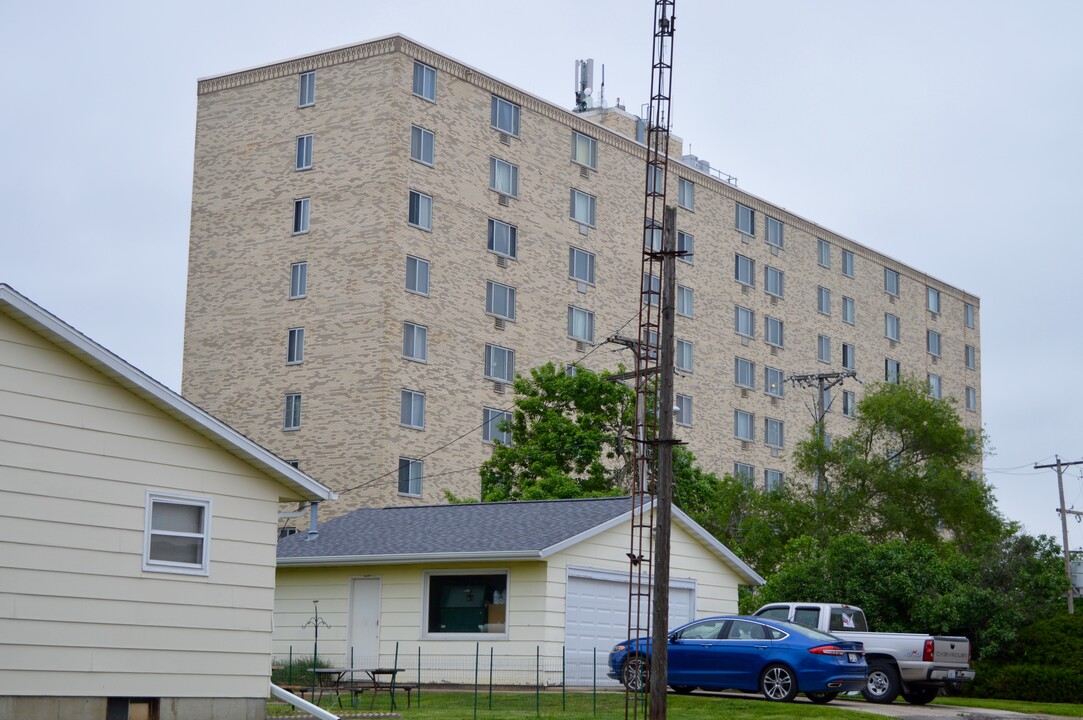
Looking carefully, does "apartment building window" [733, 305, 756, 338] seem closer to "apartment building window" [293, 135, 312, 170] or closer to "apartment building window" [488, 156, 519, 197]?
"apartment building window" [488, 156, 519, 197]

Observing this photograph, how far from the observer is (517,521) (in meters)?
32.6

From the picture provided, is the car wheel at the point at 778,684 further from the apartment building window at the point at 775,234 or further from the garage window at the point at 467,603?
the apartment building window at the point at 775,234

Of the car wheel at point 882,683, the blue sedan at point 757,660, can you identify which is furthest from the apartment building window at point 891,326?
Answer: the blue sedan at point 757,660

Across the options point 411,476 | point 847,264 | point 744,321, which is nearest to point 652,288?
point 744,321

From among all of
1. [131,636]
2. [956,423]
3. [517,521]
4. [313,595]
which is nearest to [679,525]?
[517,521]

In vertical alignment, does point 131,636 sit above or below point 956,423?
below

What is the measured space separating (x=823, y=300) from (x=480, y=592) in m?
49.6

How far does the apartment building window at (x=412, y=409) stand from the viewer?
173 ft

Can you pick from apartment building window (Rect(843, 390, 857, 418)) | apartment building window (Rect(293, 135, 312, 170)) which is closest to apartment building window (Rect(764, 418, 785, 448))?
apartment building window (Rect(843, 390, 857, 418))

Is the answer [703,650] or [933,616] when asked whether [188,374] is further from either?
[703,650]

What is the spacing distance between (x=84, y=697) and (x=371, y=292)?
3495cm

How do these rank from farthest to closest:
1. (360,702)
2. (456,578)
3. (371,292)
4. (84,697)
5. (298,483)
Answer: (371,292), (456,578), (360,702), (298,483), (84,697)

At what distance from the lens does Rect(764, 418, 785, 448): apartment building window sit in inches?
2849

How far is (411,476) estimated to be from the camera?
173ft
